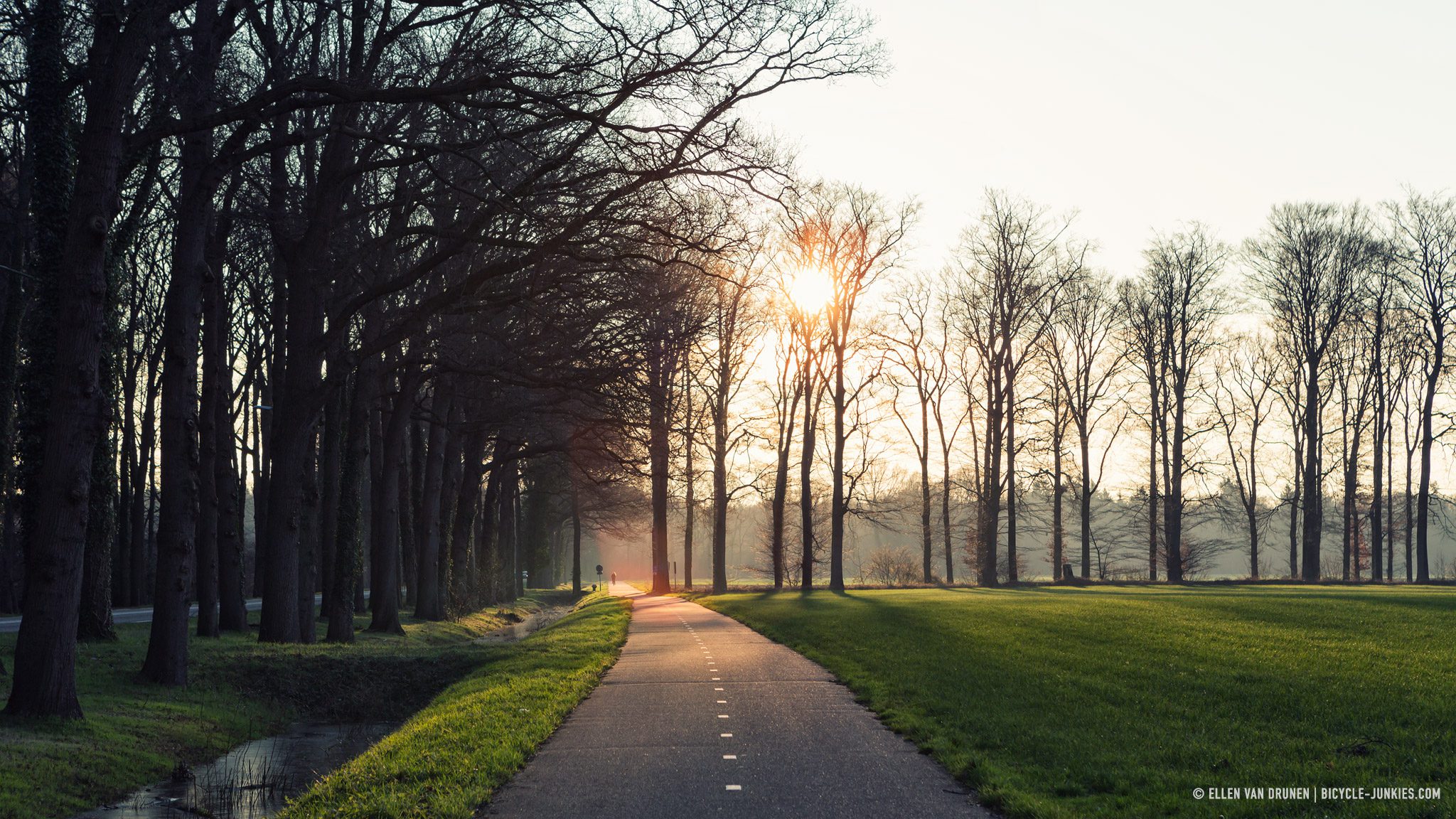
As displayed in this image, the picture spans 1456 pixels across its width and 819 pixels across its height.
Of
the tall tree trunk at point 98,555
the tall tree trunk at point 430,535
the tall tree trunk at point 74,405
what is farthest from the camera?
the tall tree trunk at point 430,535

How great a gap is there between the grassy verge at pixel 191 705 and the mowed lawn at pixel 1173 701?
679 cm

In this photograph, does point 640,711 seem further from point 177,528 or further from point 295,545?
point 295,545

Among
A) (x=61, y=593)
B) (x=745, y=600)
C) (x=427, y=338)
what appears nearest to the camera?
(x=61, y=593)

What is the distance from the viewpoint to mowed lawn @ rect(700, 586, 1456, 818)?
23.5 feet

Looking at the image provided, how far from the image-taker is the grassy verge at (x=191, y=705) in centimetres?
894

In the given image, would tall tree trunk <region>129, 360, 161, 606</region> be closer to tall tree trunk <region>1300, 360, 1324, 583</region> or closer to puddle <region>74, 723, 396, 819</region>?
puddle <region>74, 723, 396, 819</region>

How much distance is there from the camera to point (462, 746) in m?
9.30

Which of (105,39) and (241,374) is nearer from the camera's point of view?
(105,39)

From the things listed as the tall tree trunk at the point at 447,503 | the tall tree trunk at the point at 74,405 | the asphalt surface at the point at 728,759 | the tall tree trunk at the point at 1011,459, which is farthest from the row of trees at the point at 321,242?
the tall tree trunk at the point at 1011,459

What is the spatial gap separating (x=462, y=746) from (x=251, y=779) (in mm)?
2657

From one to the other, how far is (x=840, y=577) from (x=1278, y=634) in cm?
2654

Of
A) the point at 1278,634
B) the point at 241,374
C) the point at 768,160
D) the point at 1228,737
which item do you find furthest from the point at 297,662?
the point at 241,374

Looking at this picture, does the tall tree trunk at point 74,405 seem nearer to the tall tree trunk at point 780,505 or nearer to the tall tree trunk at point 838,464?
the tall tree trunk at point 838,464

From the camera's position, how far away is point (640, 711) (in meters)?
11.6
